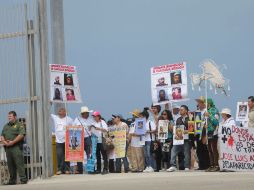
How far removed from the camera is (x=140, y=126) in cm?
2436

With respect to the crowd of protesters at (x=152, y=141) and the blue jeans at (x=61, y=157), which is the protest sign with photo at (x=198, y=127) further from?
the blue jeans at (x=61, y=157)

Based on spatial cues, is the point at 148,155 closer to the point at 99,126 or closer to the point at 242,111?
the point at 99,126

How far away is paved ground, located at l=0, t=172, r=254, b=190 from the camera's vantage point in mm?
16797

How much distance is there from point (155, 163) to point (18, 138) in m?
5.66

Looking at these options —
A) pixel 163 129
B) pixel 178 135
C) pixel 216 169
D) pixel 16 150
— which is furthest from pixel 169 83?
pixel 16 150

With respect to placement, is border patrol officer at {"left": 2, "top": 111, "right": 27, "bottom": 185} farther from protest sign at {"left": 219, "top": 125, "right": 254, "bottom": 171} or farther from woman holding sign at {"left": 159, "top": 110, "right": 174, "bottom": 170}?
protest sign at {"left": 219, "top": 125, "right": 254, "bottom": 171}

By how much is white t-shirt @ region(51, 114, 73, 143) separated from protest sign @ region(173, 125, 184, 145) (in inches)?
127

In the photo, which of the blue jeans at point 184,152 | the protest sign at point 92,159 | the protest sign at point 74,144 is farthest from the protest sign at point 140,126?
the protest sign at point 74,144

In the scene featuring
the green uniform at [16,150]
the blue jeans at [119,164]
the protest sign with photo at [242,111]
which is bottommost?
the blue jeans at [119,164]

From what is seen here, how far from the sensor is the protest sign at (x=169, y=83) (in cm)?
2494

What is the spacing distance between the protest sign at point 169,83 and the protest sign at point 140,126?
1157 millimetres

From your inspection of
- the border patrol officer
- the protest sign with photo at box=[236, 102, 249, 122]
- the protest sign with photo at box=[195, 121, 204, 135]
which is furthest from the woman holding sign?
the border patrol officer

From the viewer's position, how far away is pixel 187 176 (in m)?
20.2

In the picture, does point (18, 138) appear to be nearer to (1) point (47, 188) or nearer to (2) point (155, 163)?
(1) point (47, 188)
